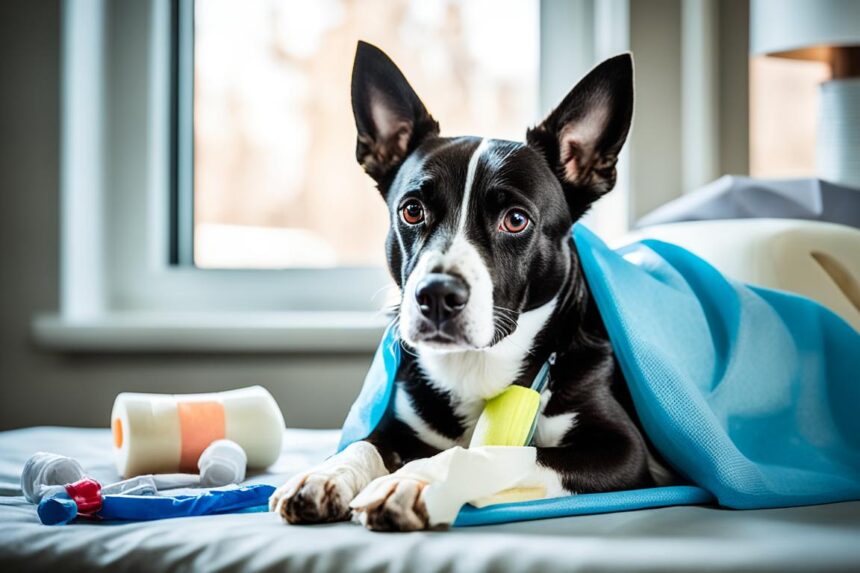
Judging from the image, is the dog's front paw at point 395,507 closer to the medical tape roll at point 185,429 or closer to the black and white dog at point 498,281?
the black and white dog at point 498,281

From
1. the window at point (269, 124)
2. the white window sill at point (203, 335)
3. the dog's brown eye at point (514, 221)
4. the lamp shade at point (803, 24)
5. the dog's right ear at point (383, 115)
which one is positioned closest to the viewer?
the dog's brown eye at point (514, 221)

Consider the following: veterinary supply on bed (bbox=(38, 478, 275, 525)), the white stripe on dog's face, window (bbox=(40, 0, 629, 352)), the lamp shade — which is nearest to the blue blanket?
the white stripe on dog's face

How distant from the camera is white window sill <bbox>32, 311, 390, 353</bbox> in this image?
2176mm

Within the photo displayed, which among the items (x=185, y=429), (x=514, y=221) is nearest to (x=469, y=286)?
(x=514, y=221)

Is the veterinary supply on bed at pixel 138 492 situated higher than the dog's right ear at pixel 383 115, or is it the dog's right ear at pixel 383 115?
the dog's right ear at pixel 383 115

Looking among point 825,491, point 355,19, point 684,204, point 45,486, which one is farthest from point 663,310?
point 355,19

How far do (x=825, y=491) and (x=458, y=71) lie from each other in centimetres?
166

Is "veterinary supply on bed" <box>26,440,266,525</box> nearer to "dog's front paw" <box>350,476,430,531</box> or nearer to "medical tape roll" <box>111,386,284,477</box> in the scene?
"medical tape roll" <box>111,386,284,477</box>

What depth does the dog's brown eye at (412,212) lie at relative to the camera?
1.29m

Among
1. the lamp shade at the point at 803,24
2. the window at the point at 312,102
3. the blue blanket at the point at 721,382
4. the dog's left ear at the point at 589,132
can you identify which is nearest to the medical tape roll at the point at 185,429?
the blue blanket at the point at 721,382

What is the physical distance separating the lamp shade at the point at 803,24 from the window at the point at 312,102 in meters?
0.67

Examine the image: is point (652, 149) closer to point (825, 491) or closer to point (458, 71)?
point (458, 71)

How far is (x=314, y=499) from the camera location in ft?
3.34

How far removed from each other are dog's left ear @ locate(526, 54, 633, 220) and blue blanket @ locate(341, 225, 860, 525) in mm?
86
